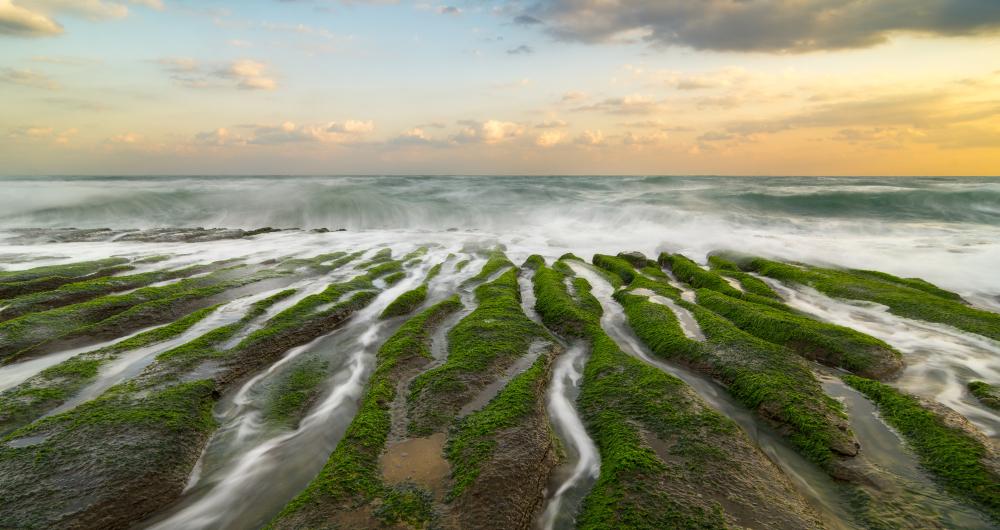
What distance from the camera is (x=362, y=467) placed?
171 inches

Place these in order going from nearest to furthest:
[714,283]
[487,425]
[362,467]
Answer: [362,467] → [487,425] → [714,283]

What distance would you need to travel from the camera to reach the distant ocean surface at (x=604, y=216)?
71.9 feet

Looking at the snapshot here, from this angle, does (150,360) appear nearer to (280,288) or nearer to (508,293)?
(280,288)

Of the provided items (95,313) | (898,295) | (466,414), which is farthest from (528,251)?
(466,414)

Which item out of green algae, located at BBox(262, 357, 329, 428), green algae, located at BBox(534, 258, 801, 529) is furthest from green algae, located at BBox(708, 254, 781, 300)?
green algae, located at BBox(262, 357, 329, 428)

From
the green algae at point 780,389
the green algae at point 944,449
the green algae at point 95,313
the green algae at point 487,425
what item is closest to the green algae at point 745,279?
the green algae at point 780,389

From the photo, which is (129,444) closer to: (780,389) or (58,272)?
(780,389)

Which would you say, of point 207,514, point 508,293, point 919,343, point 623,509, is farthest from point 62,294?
point 919,343

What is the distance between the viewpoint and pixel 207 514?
13.9 ft

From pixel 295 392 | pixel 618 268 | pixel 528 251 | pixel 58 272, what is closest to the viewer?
pixel 295 392

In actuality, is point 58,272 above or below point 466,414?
above

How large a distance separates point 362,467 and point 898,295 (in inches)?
513

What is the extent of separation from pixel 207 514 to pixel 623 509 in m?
3.97

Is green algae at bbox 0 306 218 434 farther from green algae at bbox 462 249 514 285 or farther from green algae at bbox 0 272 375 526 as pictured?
→ green algae at bbox 462 249 514 285
